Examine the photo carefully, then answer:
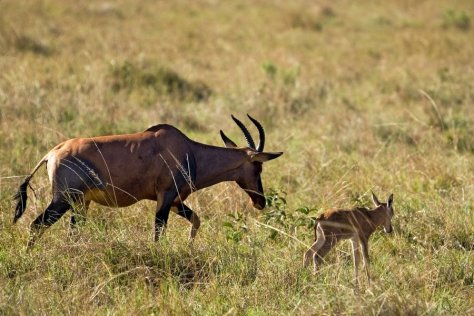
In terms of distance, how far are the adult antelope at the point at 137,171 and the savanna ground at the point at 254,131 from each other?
0.77 ft

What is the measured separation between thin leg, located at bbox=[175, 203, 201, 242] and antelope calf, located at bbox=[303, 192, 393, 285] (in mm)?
1264

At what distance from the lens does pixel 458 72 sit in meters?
15.0

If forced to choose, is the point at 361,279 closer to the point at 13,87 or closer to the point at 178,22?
the point at 13,87

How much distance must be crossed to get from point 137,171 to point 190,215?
2.06ft

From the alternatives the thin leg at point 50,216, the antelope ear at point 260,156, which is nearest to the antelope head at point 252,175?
the antelope ear at point 260,156

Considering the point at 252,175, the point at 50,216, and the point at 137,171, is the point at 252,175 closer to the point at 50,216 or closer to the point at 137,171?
the point at 137,171

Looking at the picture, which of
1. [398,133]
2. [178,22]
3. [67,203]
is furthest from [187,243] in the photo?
[178,22]

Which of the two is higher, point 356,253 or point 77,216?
point 356,253

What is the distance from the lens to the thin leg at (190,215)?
23.6 feet

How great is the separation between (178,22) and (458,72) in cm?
838

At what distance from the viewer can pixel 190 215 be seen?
7.41 m

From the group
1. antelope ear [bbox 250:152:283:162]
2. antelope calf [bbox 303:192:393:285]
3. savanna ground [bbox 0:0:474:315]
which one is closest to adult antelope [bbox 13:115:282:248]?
antelope ear [bbox 250:152:283:162]

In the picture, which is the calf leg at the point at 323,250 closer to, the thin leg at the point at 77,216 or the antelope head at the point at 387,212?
the antelope head at the point at 387,212

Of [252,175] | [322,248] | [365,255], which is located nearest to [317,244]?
[322,248]
